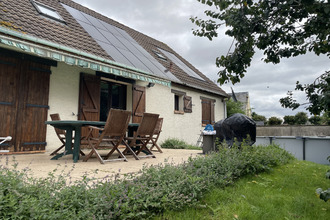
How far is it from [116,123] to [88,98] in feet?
10.1

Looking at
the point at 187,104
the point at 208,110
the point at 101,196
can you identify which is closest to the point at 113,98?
the point at 187,104

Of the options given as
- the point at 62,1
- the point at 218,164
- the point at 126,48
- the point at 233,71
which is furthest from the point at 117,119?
the point at 62,1

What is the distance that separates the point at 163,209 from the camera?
214cm

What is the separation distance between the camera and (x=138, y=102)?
8531 millimetres

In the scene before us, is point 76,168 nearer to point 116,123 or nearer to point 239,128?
point 116,123

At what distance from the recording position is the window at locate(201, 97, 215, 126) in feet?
40.2

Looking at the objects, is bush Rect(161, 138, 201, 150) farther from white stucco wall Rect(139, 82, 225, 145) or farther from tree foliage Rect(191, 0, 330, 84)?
tree foliage Rect(191, 0, 330, 84)

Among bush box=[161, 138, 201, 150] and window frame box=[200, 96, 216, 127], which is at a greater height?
window frame box=[200, 96, 216, 127]

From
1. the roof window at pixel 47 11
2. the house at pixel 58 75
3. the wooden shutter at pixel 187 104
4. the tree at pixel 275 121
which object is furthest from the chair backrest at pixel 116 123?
the tree at pixel 275 121

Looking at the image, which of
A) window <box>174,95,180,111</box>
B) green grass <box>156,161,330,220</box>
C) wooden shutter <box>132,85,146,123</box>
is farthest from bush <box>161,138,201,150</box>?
green grass <box>156,161,330,220</box>

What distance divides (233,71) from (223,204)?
1522 mm

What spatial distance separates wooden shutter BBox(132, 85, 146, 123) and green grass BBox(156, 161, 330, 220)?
5.27m

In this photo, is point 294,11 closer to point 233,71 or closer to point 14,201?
point 233,71

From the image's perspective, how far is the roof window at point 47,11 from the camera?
7203 mm
